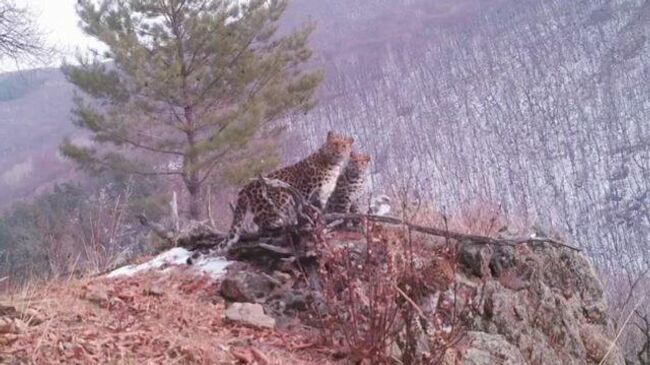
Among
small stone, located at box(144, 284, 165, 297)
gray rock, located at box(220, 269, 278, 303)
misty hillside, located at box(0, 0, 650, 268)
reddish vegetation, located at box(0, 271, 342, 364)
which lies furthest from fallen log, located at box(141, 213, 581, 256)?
misty hillside, located at box(0, 0, 650, 268)

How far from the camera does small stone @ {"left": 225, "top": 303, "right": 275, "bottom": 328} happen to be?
3895 millimetres

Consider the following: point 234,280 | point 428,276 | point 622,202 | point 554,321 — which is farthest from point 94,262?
point 622,202

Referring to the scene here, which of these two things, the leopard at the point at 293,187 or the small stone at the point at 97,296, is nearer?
the small stone at the point at 97,296

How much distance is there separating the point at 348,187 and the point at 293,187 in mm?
965

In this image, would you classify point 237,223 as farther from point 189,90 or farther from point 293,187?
point 189,90

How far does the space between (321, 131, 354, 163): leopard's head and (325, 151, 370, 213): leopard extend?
114 millimetres

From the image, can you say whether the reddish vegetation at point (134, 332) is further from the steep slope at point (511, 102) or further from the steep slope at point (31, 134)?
the steep slope at point (31, 134)

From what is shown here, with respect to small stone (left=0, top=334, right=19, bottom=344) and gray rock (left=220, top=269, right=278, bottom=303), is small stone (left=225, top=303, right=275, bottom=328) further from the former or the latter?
small stone (left=0, top=334, right=19, bottom=344)

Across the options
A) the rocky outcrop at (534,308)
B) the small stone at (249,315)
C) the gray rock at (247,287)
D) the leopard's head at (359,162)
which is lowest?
the rocky outcrop at (534,308)

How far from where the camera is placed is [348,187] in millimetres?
5922

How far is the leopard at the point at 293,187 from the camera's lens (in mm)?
5223

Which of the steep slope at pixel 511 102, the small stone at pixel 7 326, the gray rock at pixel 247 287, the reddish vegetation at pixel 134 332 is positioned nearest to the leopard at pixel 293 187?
the gray rock at pixel 247 287

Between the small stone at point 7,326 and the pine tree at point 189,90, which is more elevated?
the pine tree at point 189,90

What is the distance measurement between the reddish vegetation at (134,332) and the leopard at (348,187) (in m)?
1.85
